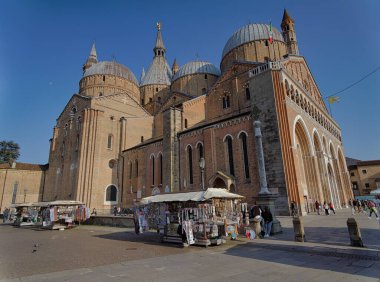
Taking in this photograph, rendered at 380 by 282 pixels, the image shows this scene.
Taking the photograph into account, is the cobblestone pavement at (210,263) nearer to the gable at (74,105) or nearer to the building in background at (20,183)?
the gable at (74,105)

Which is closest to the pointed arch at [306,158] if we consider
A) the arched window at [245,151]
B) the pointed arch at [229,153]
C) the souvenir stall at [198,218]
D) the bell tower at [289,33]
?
the arched window at [245,151]

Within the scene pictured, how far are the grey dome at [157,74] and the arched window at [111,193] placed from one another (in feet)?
76.6

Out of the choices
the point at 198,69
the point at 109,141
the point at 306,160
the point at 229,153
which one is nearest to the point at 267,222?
the point at 229,153

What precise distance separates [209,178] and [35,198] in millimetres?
32973

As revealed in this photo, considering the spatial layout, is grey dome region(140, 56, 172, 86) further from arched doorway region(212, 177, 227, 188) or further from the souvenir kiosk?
arched doorway region(212, 177, 227, 188)

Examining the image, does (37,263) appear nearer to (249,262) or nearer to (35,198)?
(249,262)

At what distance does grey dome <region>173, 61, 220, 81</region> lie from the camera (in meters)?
38.5

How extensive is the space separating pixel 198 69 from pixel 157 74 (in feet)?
42.1

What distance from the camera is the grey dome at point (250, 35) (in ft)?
108

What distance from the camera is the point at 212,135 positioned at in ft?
76.1

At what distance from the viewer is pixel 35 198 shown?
3988cm

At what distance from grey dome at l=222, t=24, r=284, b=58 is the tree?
47.8 m

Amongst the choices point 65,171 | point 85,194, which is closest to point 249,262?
point 85,194

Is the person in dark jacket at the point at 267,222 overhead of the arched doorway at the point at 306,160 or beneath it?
beneath
